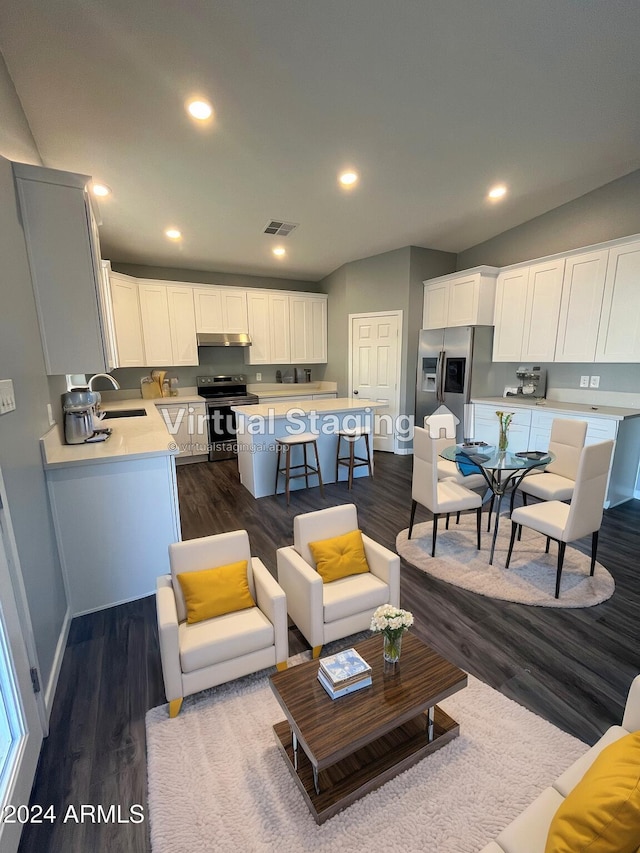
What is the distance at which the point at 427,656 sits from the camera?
5.01 feet

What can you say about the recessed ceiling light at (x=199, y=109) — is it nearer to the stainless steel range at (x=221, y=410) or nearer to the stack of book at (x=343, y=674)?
the stack of book at (x=343, y=674)

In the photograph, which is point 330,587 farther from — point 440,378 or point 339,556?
point 440,378

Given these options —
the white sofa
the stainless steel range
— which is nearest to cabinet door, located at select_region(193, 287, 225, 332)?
the stainless steel range

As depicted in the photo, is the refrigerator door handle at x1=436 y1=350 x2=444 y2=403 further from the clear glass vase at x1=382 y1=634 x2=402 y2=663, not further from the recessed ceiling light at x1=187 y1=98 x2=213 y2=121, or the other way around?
the clear glass vase at x1=382 y1=634 x2=402 y2=663

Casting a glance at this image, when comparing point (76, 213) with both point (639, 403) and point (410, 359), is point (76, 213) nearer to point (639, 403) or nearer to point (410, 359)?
point (410, 359)

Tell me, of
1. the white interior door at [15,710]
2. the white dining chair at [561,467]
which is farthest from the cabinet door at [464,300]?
the white interior door at [15,710]

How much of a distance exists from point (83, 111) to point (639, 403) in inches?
217

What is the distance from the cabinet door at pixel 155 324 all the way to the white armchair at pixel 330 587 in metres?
4.29

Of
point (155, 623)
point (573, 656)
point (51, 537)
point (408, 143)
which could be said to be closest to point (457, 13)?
point (408, 143)

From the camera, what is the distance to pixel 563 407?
13.5ft

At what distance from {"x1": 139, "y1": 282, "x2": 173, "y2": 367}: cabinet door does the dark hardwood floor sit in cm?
362

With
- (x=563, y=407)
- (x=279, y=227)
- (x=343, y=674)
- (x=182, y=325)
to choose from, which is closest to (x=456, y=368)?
(x=563, y=407)

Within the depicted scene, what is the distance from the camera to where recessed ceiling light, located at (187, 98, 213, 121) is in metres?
2.41

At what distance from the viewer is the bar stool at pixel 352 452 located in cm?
438
